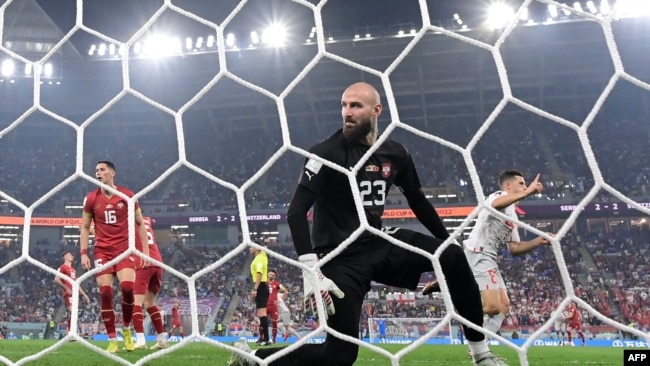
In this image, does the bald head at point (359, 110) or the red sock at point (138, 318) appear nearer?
the bald head at point (359, 110)

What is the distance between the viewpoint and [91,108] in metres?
17.6

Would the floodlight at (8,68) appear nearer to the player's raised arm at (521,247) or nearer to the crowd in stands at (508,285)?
the crowd in stands at (508,285)

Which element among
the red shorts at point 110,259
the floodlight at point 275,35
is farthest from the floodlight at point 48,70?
the red shorts at point 110,259

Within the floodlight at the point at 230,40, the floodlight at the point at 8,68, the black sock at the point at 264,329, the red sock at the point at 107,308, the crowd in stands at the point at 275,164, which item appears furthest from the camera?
the crowd in stands at the point at 275,164

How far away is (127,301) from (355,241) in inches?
92.4

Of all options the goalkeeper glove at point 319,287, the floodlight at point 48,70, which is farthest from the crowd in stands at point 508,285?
the goalkeeper glove at point 319,287

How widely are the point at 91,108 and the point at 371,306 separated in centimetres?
1168

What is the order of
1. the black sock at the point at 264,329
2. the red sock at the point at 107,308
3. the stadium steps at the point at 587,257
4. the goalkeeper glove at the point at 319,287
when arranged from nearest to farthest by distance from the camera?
the goalkeeper glove at the point at 319,287 < the red sock at the point at 107,308 < the black sock at the point at 264,329 < the stadium steps at the point at 587,257

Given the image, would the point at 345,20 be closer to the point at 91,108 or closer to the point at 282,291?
the point at 91,108

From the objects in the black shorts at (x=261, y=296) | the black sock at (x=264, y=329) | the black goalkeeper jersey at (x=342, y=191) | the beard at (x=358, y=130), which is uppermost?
the beard at (x=358, y=130)

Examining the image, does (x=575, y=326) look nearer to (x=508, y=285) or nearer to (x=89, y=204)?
(x=508, y=285)

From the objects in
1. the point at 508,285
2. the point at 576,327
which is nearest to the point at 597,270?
the point at 508,285

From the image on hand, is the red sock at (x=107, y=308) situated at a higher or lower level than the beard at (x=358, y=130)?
lower

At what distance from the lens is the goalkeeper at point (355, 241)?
1.89 metres
